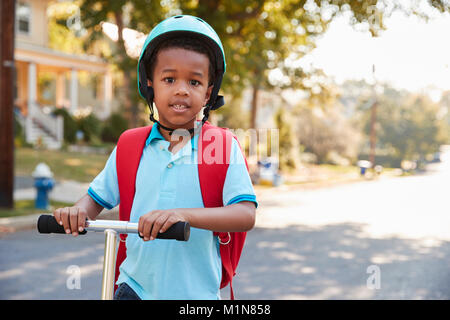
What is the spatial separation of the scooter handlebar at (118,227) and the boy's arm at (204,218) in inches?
0.9

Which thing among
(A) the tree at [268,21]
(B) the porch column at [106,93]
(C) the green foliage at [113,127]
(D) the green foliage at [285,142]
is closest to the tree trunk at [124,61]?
(A) the tree at [268,21]

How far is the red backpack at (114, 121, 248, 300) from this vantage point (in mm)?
1939

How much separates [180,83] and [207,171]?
34 centimetres

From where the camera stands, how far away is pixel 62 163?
58.3 feet

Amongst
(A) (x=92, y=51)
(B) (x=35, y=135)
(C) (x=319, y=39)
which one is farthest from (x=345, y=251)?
(A) (x=92, y=51)

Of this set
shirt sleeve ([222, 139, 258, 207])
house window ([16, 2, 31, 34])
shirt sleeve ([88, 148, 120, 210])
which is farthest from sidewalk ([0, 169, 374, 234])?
house window ([16, 2, 31, 34])

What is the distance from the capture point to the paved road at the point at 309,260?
5.86 m

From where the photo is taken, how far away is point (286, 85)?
2286 cm

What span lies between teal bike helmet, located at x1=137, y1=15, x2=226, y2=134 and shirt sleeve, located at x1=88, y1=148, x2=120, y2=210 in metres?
0.27

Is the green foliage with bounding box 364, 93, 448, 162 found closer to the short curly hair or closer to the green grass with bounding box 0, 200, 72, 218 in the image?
the green grass with bounding box 0, 200, 72, 218

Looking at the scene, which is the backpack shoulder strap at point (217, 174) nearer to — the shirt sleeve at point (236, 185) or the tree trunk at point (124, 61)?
the shirt sleeve at point (236, 185)

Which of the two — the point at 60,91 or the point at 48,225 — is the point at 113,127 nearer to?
the point at 60,91
